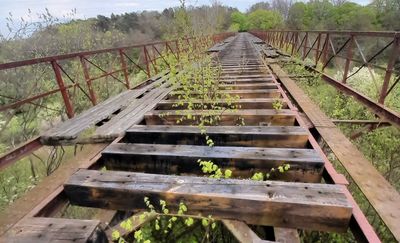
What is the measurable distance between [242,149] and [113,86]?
11.0m

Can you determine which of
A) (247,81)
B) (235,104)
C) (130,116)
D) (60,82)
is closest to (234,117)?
(235,104)

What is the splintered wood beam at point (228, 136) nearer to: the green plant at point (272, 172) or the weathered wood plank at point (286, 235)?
the green plant at point (272, 172)

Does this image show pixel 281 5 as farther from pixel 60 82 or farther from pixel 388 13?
pixel 60 82

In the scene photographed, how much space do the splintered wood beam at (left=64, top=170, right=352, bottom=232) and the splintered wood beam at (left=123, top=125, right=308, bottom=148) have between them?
0.98 m

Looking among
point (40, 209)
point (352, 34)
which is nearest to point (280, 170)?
point (40, 209)

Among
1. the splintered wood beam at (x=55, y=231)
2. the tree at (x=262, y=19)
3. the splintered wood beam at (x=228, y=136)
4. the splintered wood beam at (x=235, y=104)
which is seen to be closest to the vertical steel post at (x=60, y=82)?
the splintered wood beam at (x=235, y=104)

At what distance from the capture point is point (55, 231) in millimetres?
1930

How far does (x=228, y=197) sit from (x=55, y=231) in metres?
1.32

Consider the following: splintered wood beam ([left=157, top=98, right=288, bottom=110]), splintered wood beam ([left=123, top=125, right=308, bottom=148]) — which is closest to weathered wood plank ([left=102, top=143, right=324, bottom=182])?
splintered wood beam ([left=123, top=125, right=308, bottom=148])

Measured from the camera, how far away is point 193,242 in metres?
2.86

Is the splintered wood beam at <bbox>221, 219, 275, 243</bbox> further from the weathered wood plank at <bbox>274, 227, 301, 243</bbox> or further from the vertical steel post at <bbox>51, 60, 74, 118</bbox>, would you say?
the vertical steel post at <bbox>51, 60, 74, 118</bbox>

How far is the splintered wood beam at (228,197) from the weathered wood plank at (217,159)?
374mm

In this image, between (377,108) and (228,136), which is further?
(377,108)

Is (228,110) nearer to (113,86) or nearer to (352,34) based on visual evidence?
(352,34)
